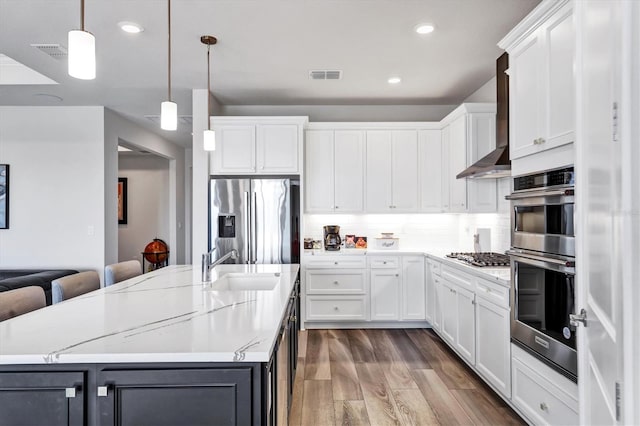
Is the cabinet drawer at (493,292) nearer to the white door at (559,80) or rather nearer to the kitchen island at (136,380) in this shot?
the white door at (559,80)

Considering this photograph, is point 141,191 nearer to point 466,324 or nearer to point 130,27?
point 130,27

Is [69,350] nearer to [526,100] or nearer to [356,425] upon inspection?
[356,425]

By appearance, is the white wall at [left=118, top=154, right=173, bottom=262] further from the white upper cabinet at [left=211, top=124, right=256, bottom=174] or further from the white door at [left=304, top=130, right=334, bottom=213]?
the white door at [left=304, top=130, right=334, bottom=213]

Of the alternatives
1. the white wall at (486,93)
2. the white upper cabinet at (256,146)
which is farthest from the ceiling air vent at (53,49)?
the white wall at (486,93)

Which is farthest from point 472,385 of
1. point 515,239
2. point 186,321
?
point 186,321

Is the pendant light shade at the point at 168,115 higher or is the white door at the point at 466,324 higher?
the pendant light shade at the point at 168,115

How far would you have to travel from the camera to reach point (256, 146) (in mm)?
4410

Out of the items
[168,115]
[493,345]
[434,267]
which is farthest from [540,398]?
[168,115]

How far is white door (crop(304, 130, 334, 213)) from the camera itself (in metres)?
4.66

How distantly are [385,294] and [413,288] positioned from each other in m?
0.33

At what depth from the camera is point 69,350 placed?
1214 mm

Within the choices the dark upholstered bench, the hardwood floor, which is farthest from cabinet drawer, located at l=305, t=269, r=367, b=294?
the dark upholstered bench

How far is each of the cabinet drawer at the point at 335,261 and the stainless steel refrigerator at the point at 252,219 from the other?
0.95 ft

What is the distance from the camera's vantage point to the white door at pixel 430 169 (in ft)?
15.2
